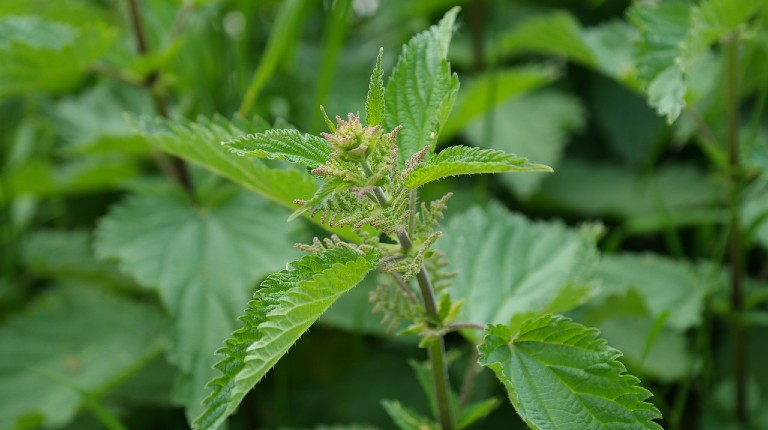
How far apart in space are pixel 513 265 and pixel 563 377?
449 mm

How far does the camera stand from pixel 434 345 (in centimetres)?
108

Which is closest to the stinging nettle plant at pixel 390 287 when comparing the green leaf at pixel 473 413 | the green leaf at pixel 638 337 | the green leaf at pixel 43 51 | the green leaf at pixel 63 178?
the green leaf at pixel 473 413

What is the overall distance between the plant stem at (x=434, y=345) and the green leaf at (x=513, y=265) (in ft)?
0.42

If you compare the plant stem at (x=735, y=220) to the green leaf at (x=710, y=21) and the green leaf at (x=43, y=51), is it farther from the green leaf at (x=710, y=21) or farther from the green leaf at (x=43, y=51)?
the green leaf at (x=43, y=51)

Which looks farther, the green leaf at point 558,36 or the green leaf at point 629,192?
the green leaf at point 629,192

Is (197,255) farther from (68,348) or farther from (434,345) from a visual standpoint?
(434,345)

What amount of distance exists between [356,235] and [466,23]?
182 centimetres

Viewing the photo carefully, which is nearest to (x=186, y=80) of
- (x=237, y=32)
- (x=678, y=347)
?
(x=237, y=32)

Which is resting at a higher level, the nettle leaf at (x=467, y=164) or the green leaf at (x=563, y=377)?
the nettle leaf at (x=467, y=164)

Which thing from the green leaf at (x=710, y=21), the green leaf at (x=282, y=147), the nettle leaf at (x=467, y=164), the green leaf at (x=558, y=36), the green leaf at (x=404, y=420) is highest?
the green leaf at (x=558, y=36)

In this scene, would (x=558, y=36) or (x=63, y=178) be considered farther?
(x=63, y=178)

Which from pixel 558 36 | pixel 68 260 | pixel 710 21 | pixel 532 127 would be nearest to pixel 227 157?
pixel 710 21

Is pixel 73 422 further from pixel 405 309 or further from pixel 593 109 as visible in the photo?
pixel 593 109

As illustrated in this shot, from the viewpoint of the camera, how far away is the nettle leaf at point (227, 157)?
3.50 feet
